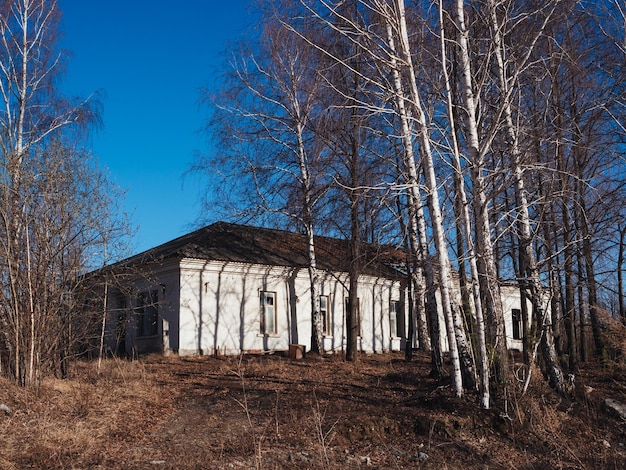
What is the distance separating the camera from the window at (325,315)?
80.4 ft

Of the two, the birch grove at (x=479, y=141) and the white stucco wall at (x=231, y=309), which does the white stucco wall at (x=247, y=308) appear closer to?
the white stucco wall at (x=231, y=309)

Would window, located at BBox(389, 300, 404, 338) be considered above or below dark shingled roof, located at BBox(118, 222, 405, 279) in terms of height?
below

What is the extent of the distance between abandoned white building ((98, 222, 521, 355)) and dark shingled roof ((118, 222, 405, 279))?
5cm

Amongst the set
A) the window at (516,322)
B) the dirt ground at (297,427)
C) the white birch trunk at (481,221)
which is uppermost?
the white birch trunk at (481,221)

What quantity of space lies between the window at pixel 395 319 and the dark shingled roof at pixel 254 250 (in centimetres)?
161

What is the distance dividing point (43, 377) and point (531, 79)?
1133 cm

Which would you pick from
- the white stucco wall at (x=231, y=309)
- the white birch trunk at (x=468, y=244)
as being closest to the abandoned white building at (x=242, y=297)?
the white stucco wall at (x=231, y=309)

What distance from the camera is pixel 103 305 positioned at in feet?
48.9

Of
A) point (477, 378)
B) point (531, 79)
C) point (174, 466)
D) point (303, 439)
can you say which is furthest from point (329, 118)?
point (174, 466)

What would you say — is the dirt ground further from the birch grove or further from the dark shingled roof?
the dark shingled roof

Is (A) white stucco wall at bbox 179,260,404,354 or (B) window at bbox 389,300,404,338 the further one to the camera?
(B) window at bbox 389,300,404,338

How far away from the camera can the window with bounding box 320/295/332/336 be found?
2452 cm

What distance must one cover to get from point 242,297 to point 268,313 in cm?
126

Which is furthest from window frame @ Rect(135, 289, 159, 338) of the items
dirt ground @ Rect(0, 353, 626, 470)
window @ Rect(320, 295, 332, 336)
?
dirt ground @ Rect(0, 353, 626, 470)
